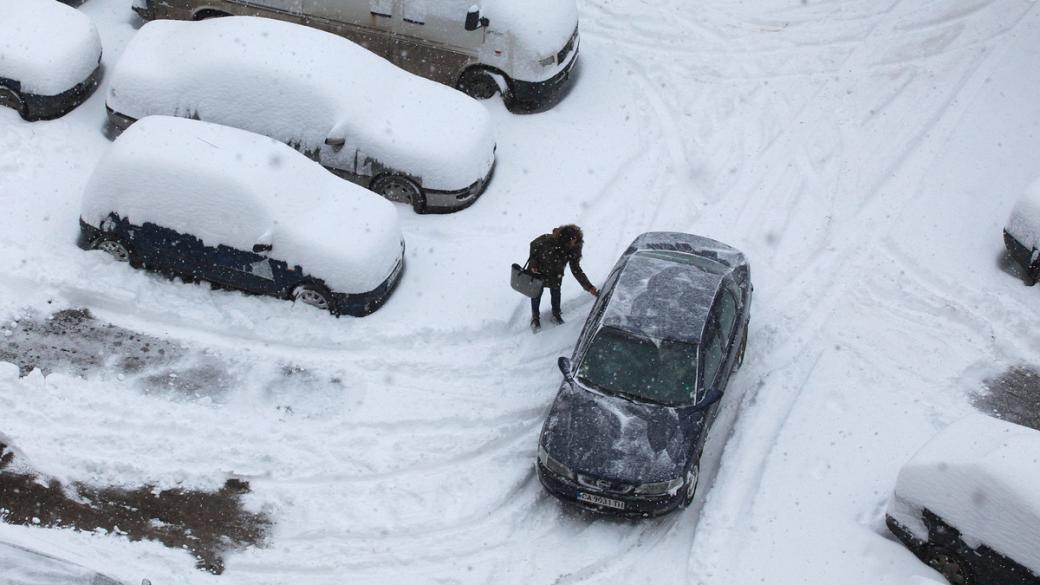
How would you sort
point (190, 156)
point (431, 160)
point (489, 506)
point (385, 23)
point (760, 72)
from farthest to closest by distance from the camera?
point (760, 72) < point (385, 23) < point (431, 160) < point (190, 156) < point (489, 506)

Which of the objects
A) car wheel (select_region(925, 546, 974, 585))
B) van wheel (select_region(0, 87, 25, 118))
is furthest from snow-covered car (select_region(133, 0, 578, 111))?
car wheel (select_region(925, 546, 974, 585))

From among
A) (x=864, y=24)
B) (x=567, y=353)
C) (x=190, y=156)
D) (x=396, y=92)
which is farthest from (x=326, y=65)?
(x=864, y=24)

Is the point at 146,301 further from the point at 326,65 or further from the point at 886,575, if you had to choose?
the point at 886,575

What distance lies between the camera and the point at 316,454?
11000 millimetres

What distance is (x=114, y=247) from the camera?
40.9 feet

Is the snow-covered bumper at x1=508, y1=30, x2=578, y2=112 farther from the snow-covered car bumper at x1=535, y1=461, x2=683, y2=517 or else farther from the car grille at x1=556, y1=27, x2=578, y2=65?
the snow-covered car bumper at x1=535, y1=461, x2=683, y2=517

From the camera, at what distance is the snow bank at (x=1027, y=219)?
13.0 m

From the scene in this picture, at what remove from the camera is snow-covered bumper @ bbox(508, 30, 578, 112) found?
1510 cm

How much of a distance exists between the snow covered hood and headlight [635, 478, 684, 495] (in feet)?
29.2

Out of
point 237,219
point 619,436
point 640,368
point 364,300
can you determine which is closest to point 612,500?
point 619,436

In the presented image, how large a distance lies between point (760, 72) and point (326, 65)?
20.9 feet

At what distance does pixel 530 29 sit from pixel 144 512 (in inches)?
312

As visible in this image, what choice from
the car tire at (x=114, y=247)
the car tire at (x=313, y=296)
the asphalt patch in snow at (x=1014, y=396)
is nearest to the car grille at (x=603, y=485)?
the car tire at (x=313, y=296)

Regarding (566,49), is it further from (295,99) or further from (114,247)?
(114,247)
